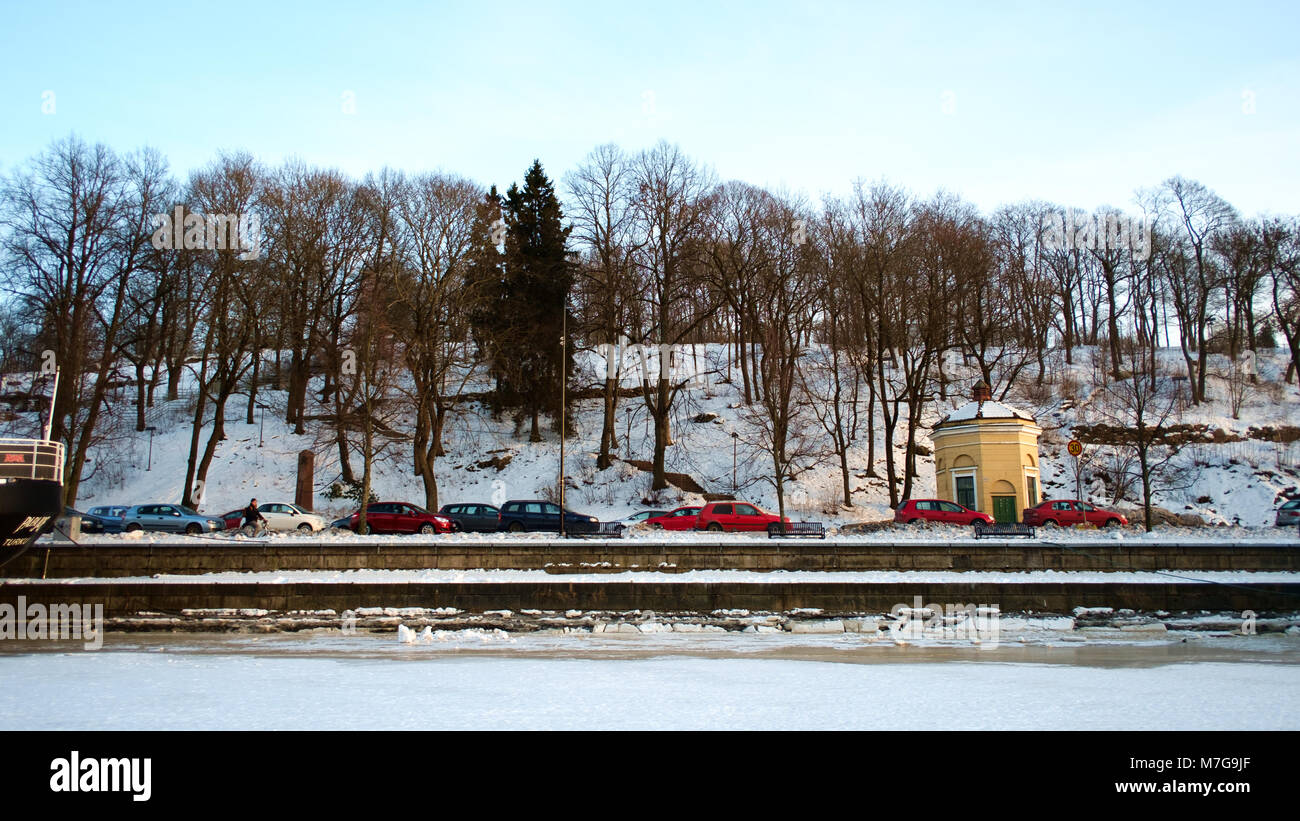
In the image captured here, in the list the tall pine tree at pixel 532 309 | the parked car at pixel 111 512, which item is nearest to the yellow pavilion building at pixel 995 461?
the tall pine tree at pixel 532 309

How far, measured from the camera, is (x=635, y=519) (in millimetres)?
34281

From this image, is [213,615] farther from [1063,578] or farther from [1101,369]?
[1101,369]

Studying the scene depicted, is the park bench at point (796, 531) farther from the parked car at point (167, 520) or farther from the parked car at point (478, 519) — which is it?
the parked car at point (167, 520)

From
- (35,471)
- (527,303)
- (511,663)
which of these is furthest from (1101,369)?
(35,471)

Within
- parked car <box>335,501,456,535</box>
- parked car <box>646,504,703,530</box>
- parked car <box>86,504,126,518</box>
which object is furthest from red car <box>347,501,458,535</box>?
parked car <box>86,504,126,518</box>

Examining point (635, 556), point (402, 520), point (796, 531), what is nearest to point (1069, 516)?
point (796, 531)

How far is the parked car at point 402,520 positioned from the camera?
31188mm

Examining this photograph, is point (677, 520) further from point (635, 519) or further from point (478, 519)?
point (478, 519)

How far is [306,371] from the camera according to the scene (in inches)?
1720

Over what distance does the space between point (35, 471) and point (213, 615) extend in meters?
5.17

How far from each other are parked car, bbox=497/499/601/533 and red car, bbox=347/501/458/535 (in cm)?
207

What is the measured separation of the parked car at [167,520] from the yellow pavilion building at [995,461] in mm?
30141

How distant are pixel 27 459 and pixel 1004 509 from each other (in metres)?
32.1

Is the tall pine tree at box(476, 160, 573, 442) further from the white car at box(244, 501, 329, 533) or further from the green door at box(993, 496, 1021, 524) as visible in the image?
the green door at box(993, 496, 1021, 524)
